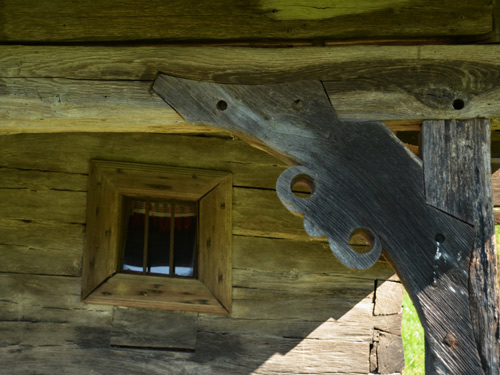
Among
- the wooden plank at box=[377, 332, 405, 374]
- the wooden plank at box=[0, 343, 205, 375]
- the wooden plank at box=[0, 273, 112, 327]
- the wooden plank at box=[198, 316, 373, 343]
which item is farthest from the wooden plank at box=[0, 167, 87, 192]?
the wooden plank at box=[377, 332, 405, 374]

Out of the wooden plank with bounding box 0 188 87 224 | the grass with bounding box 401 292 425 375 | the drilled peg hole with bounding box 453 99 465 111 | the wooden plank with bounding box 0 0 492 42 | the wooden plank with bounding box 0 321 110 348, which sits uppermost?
→ the wooden plank with bounding box 0 0 492 42

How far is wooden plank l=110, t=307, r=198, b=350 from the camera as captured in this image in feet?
11.9

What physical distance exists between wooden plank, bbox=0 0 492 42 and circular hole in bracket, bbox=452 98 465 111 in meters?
0.31

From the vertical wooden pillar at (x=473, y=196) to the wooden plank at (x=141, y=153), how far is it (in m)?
1.39

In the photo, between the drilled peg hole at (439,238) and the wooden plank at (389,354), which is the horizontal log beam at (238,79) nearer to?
the drilled peg hole at (439,238)

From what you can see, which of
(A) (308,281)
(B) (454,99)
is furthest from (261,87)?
(A) (308,281)

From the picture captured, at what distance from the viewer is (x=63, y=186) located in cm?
370

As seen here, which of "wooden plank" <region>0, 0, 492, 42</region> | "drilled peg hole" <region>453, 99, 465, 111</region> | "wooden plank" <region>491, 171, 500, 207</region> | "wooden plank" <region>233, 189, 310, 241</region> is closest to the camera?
"drilled peg hole" <region>453, 99, 465, 111</region>

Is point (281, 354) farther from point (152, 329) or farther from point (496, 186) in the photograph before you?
point (496, 186)

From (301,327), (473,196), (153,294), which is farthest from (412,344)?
(473,196)

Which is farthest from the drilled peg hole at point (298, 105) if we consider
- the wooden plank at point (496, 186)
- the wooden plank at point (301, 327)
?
the wooden plank at point (496, 186)

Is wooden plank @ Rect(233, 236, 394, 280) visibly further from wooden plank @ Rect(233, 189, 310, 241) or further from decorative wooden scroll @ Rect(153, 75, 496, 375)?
decorative wooden scroll @ Rect(153, 75, 496, 375)

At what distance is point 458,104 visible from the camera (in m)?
2.62

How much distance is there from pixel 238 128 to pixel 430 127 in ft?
2.30
